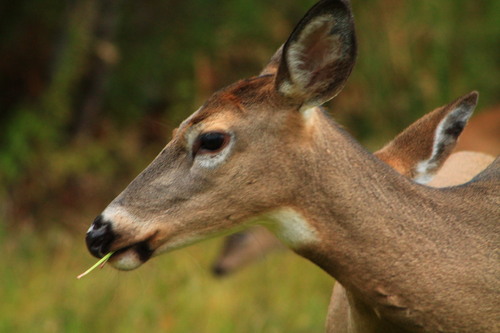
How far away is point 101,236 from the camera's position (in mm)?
3803

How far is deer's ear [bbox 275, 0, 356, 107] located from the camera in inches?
149

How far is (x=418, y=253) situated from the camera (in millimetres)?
3775

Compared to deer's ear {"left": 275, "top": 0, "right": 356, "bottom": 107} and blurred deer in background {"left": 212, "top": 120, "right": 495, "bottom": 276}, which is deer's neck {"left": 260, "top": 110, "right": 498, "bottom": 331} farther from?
blurred deer in background {"left": 212, "top": 120, "right": 495, "bottom": 276}

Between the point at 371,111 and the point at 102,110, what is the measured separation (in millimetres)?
2832

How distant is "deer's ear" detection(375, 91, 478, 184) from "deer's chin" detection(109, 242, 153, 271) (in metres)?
1.17

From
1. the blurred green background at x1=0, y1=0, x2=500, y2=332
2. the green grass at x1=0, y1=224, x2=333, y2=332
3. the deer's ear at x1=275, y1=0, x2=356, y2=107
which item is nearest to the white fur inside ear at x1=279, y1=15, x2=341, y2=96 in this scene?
the deer's ear at x1=275, y1=0, x2=356, y2=107

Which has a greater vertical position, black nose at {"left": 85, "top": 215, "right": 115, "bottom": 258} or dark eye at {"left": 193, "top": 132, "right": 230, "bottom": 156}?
dark eye at {"left": 193, "top": 132, "right": 230, "bottom": 156}

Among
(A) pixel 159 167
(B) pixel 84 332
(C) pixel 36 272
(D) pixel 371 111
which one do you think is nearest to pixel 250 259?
(C) pixel 36 272

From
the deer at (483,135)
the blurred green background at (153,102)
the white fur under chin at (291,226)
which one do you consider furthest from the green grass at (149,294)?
the white fur under chin at (291,226)

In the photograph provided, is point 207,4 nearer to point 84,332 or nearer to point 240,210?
point 84,332

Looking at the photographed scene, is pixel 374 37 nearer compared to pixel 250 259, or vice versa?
pixel 250 259

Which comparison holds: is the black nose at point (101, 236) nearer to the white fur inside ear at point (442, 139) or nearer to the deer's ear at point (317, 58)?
the deer's ear at point (317, 58)

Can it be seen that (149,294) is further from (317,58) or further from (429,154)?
(317,58)

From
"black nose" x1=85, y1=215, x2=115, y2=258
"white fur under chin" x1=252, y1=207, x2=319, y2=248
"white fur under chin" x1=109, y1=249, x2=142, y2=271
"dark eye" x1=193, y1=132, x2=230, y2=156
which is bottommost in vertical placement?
"white fur under chin" x1=252, y1=207, x2=319, y2=248
